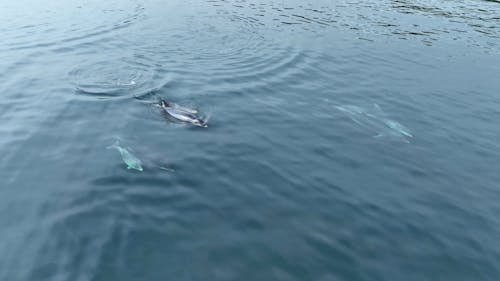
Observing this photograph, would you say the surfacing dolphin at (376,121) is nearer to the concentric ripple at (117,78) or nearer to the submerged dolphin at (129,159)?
the concentric ripple at (117,78)

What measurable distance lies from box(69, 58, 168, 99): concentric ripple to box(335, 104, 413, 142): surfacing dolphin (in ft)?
42.9

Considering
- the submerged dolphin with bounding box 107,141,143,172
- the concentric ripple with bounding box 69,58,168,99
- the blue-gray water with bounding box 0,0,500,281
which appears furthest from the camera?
the concentric ripple with bounding box 69,58,168,99

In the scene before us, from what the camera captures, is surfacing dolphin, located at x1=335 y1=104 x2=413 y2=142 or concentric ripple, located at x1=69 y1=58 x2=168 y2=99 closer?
surfacing dolphin, located at x1=335 y1=104 x2=413 y2=142

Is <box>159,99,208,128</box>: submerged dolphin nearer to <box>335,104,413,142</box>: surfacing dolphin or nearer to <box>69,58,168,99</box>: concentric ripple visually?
<box>69,58,168,99</box>: concentric ripple

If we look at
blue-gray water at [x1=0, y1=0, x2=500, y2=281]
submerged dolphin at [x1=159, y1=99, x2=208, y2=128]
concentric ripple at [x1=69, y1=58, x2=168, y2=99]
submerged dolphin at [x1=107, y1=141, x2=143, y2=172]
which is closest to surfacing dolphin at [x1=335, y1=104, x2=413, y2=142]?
blue-gray water at [x1=0, y1=0, x2=500, y2=281]

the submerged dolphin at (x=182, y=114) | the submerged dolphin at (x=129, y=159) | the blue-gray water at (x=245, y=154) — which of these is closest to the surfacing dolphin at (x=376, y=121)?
the blue-gray water at (x=245, y=154)

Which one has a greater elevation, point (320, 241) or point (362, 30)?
point (362, 30)

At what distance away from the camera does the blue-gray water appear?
17094 mm

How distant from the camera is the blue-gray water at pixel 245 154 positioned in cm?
1709

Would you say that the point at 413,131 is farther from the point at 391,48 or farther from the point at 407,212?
the point at 391,48

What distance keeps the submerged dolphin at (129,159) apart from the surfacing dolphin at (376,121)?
45.2 ft

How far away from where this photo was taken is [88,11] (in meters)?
46.0

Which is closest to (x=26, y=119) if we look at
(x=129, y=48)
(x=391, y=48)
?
(x=129, y=48)

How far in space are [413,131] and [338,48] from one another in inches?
614
